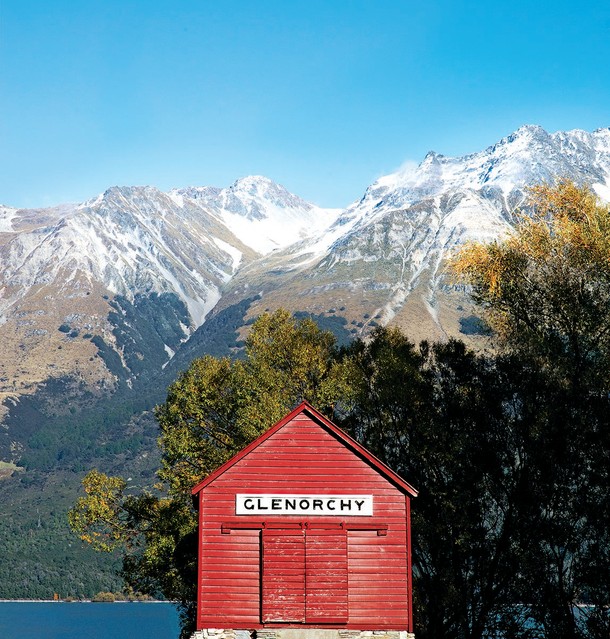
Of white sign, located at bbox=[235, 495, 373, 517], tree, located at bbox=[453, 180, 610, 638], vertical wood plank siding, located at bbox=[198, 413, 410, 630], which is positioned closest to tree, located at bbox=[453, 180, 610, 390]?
tree, located at bbox=[453, 180, 610, 638]

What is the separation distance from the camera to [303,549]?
38.4 metres

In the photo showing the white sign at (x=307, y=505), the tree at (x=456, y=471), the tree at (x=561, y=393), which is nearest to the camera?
the white sign at (x=307, y=505)

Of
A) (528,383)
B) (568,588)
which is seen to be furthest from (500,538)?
(528,383)

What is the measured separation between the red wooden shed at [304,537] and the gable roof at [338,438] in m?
0.06

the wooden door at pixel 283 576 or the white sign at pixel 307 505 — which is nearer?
the wooden door at pixel 283 576

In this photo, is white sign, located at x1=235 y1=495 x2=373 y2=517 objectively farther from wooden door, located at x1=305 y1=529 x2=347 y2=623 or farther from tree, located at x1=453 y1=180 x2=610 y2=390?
tree, located at x1=453 y1=180 x2=610 y2=390

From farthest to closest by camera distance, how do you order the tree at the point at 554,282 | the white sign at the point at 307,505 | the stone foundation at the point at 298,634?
the tree at the point at 554,282 < the white sign at the point at 307,505 < the stone foundation at the point at 298,634

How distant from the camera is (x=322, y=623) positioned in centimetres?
3791

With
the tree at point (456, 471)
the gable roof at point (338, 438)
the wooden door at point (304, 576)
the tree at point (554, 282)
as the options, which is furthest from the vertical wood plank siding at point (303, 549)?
the tree at point (554, 282)

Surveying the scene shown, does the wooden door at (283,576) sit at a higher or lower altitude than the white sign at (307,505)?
lower

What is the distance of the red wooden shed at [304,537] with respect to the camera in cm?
3797

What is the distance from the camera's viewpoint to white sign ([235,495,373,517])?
38844mm

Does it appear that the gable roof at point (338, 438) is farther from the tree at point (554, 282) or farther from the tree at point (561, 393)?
the tree at point (554, 282)

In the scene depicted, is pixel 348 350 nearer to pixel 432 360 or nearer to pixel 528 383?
pixel 432 360
